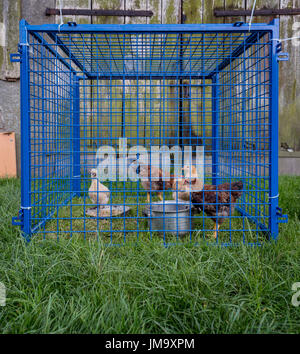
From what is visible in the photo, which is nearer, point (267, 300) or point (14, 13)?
point (267, 300)

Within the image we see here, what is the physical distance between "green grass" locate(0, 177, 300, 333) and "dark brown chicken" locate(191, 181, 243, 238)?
0.40 m

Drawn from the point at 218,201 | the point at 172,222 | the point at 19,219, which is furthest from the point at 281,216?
the point at 19,219

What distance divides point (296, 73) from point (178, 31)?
3492 millimetres

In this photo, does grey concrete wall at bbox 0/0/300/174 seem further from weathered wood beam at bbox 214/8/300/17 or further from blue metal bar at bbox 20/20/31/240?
blue metal bar at bbox 20/20/31/240

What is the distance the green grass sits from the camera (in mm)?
1224

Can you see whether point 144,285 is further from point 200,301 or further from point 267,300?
point 267,300

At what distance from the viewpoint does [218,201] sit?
2.41 meters

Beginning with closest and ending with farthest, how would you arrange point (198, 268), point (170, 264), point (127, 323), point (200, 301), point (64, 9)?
point (127, 323), point (200, 301), point (198, 268), point (170, 264), point (64, 9)

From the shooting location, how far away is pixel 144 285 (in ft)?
4.82

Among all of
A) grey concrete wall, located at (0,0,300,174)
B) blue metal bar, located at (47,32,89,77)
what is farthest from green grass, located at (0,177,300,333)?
grey concrete wall, located at (0,0,300,174)

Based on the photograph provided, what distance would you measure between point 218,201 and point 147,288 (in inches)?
46.5

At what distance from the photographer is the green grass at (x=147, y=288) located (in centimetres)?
122
